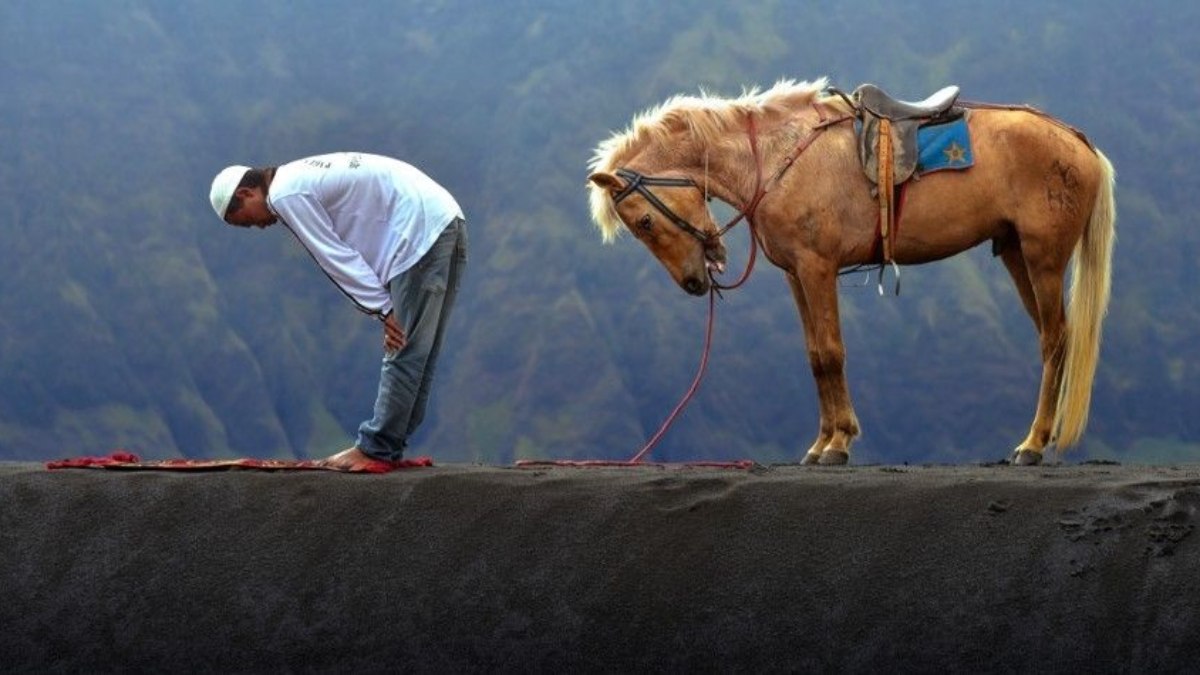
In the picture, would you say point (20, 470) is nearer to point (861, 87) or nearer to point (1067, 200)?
point (861, 87)

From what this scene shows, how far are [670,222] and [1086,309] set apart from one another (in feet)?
6.31

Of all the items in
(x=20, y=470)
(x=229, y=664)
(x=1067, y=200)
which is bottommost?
(x=229, y=664)

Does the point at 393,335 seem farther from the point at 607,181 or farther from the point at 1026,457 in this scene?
the point at 1026,457

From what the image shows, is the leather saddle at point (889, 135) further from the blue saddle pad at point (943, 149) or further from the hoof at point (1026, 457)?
the hoof at point (1026, 457)

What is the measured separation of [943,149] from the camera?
9.13 meters

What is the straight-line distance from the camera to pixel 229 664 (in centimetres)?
709

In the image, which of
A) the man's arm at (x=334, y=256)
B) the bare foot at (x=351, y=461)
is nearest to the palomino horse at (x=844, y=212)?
the man's arm at (x=334, y=256)

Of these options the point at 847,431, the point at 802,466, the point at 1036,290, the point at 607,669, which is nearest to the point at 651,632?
the point at 607,669

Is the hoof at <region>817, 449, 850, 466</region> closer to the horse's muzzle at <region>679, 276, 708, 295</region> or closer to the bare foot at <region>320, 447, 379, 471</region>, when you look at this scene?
the horse's muzzle at <region>679, 276, 708, 295</region>

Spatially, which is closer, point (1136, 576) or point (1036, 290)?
point (1136, 576)

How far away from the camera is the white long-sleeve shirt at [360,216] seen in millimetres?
8086

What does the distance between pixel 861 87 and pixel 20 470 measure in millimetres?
4055

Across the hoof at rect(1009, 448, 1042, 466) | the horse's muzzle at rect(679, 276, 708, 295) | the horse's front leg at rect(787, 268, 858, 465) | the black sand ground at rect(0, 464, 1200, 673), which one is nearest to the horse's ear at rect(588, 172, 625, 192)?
the horse's muzzle at rect(679, 276, 708, 295)

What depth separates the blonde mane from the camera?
9.37 m
